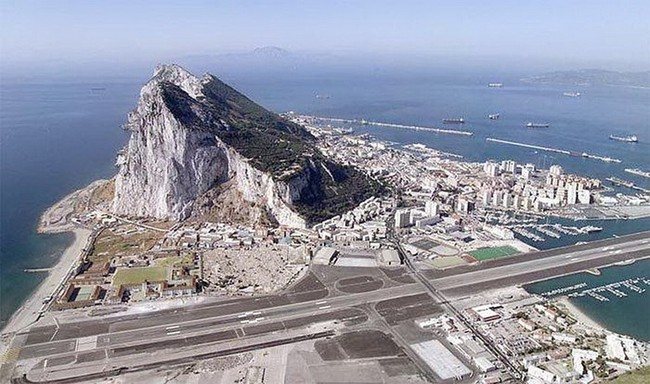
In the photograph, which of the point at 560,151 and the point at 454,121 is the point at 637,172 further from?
the point at 454,121

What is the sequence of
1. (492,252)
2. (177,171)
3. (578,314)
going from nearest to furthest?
(578,314), (492,252), (177,171)

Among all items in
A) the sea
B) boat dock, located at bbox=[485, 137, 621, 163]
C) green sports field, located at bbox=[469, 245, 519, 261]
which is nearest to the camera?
the sea

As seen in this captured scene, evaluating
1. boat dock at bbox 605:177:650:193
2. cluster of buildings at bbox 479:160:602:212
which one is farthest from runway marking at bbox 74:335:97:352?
boat dock at bbox 605:177:650:193

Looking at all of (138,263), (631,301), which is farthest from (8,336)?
(631,301)

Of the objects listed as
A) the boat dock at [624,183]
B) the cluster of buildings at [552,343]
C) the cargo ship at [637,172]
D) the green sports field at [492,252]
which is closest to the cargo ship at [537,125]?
the cargo ship at [637,172]

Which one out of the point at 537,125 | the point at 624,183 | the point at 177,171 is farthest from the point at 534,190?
the point at 537,125

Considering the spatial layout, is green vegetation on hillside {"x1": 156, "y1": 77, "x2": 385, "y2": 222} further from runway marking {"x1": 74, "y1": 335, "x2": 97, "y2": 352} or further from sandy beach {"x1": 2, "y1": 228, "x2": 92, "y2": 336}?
runway marking {"x1": 74, "y1": 335, "x2": 97, "y2": 352}

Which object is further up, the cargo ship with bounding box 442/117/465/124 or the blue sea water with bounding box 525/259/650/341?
the cargo ship with bounding box 442/117/465/124
